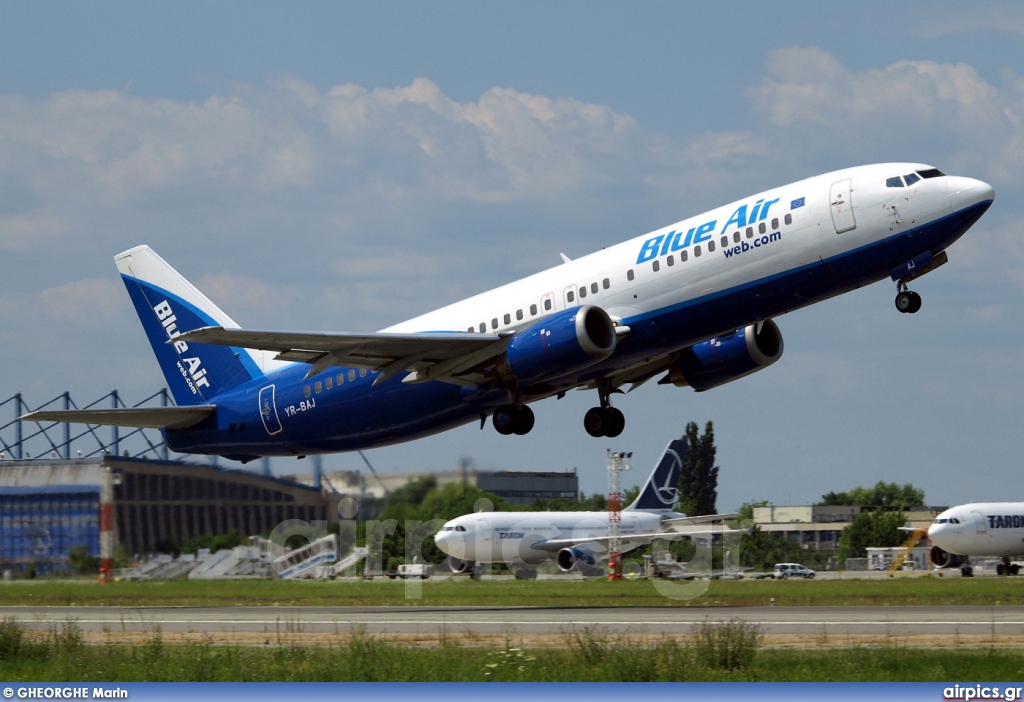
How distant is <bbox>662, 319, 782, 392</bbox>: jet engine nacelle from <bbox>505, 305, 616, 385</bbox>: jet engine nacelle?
232 inches

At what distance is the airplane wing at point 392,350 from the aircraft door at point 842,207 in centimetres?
917

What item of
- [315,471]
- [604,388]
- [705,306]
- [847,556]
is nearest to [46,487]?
[315,471]

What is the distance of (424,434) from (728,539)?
3916cm

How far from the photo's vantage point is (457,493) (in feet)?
141

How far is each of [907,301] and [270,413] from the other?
19.9 m

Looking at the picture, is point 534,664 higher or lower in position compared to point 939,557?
higher

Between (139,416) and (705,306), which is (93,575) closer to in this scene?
(139,416)

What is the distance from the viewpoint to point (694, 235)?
3256cm

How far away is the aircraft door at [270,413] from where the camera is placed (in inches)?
1626

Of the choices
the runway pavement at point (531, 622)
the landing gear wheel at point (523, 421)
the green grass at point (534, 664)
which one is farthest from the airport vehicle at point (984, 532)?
the green grass at point (534, 664)

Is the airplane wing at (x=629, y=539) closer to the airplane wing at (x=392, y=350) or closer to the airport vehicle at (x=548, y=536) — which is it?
the airport vehicle at (x=548, y=536)

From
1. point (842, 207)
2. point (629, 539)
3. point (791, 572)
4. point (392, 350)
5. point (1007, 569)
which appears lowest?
point (791, 572)

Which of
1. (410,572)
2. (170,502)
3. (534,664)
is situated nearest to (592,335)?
(534,664)

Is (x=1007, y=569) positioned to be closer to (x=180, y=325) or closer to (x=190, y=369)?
(x=190, y=369)
